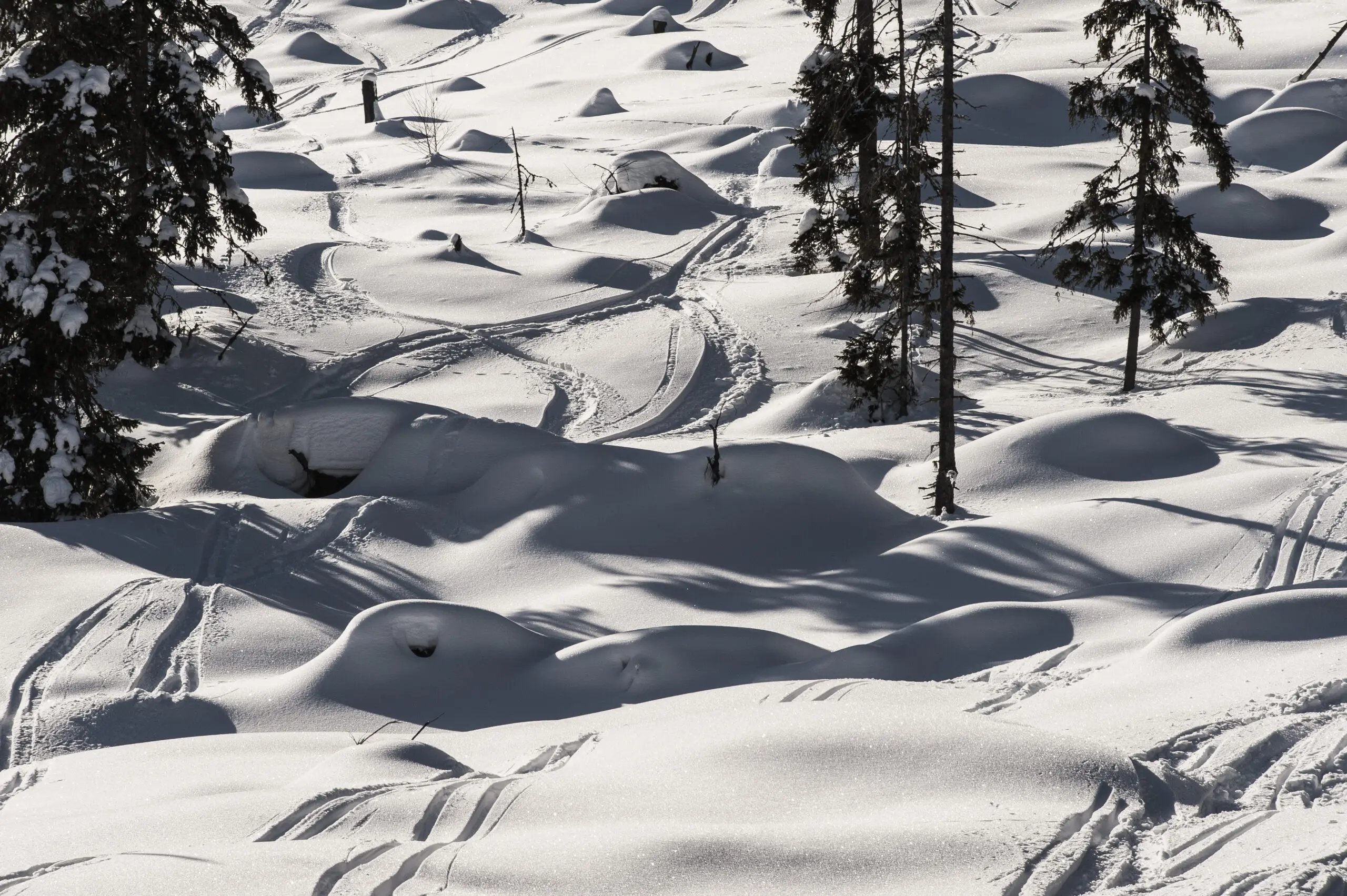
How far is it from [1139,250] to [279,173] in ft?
74.1

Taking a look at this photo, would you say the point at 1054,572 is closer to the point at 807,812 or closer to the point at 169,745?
the point at 807,812

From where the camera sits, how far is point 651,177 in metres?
25.9

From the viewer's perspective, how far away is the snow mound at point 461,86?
4343 cm

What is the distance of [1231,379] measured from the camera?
16.6m

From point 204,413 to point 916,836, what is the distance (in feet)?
49.6

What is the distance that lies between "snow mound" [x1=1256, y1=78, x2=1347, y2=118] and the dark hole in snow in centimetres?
2722

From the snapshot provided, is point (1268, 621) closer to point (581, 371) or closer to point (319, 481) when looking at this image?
point (319, 481)

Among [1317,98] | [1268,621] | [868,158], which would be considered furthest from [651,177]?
[1268,621]

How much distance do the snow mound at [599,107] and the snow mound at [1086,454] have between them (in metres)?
25.9

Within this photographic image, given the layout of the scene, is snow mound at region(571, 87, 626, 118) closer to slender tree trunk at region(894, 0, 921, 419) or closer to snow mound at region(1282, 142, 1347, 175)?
snow mound at region(1282, 142, 1347, 175)

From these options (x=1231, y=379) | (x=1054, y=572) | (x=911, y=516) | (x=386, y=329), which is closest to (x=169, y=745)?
(x=1054, y=572)

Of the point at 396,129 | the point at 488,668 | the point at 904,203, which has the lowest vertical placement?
the point at 488,668

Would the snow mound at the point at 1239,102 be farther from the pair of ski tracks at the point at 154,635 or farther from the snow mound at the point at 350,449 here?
the pair of ski tracks at the point at 154,635

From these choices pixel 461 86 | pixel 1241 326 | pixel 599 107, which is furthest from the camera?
pixel 461 86
